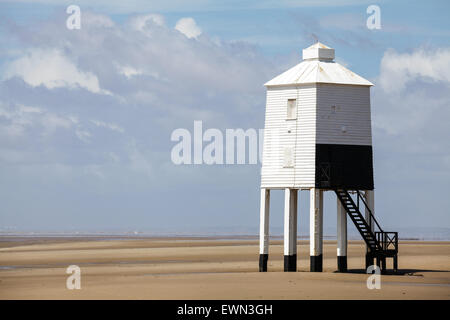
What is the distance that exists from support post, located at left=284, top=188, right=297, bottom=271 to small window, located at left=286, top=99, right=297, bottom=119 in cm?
327

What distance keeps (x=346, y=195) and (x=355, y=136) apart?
266 cm

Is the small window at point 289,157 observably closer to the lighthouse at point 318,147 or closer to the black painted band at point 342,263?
the lighthouse at point 318,147

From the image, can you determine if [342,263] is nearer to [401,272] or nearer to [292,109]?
[401,272]

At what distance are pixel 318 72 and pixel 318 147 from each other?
351 cm

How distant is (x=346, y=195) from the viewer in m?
42.7

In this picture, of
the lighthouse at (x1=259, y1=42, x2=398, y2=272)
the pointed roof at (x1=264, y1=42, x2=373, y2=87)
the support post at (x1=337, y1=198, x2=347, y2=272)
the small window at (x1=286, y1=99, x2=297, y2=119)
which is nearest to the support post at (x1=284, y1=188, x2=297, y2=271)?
the lighthouse at (x1=259, y1=42, x2=398, y2=272)

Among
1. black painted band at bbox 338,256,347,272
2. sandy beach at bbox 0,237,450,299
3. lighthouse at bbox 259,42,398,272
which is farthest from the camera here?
black painted band at bbox 338,256,347,272

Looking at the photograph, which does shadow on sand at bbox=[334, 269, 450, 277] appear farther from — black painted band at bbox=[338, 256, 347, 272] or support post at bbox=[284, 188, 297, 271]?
support post at bbox=[284, 188, 297, 271]

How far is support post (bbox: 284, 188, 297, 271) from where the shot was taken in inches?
1688

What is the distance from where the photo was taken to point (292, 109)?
1681 inches

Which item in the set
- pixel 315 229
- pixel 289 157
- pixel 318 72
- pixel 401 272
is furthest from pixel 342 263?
pixel 318 72
